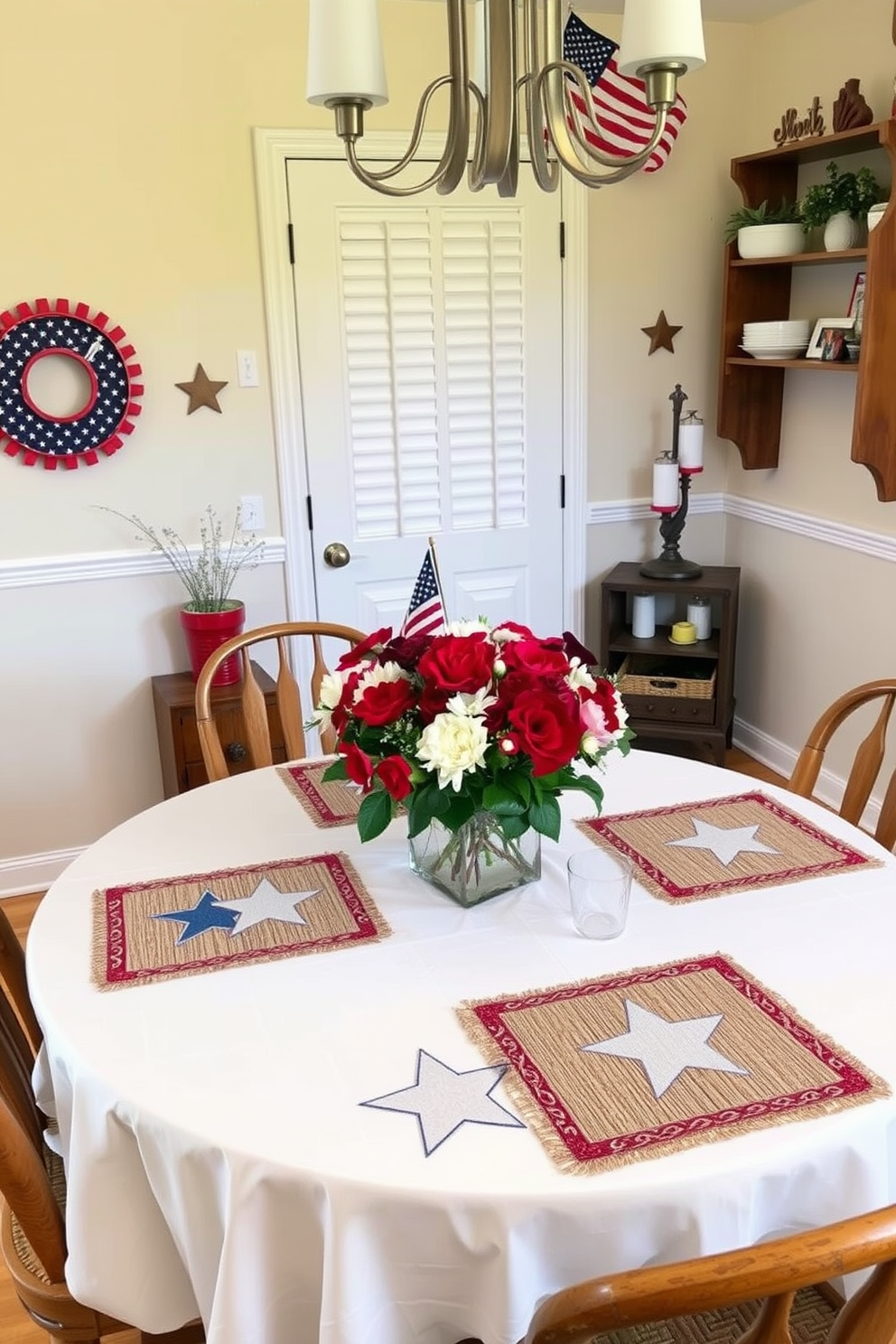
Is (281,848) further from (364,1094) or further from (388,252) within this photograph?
(388,252)

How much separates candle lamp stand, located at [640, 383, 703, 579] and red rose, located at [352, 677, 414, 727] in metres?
2.32

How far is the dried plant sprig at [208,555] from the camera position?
323cm

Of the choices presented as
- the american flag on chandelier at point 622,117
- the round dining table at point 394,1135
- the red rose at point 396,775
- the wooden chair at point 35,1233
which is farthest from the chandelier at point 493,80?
the american flag on chandelier at point 622,117

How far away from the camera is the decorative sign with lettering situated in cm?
324

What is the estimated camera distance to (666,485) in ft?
11.9

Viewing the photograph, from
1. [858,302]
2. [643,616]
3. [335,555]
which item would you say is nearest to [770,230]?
[858,302]

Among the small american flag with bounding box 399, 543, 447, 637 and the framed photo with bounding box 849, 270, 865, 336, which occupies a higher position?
the framed photo with bounding box 849, 270, 865, 336

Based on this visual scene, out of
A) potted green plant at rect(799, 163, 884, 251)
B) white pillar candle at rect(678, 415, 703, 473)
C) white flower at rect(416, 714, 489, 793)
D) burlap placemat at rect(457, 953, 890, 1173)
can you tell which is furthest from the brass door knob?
burlap placemat at rect(457, 953, 890, 1173)

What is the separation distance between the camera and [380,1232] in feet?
3.67

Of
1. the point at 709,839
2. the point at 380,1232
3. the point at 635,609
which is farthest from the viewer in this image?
the point at 635,609

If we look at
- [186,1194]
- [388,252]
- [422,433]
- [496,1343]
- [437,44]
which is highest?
[437,44]

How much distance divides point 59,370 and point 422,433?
1.04 meters

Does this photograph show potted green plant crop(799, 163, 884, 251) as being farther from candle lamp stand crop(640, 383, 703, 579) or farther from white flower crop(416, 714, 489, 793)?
white flower crop(416, 714, 489, 793)

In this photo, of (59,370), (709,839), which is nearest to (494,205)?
(59,370)
